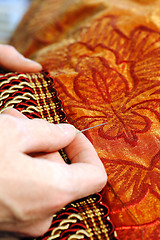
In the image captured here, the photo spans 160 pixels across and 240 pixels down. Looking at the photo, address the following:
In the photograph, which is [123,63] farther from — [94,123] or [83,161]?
[83,161]

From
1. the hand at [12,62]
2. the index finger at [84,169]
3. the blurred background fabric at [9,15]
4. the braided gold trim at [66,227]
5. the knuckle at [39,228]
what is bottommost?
the blurred background fabric at [9,15]

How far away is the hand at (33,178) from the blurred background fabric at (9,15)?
1.50 m

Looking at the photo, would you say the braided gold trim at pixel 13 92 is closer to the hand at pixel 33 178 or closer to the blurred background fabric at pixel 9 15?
the hand at pixel 33 178

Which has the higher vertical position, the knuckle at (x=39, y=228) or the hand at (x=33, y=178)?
the hand at (x=33, y=178)

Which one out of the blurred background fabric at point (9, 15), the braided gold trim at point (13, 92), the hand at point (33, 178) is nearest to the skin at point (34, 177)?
the hand at point (33, 178)

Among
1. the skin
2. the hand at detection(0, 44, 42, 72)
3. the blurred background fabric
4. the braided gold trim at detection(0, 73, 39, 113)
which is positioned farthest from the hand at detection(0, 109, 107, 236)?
the blurred background fabric

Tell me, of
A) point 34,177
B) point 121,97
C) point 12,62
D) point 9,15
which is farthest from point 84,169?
point 9,15

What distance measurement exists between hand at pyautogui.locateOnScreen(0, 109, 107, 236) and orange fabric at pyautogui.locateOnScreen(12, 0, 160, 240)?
7 centimetres

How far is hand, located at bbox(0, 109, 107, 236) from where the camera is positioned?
34 centimetres

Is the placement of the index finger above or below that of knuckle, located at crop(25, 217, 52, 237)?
above

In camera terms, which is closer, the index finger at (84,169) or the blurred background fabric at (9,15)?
the index finger at (84,169)

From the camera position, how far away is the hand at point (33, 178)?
1.12 feet

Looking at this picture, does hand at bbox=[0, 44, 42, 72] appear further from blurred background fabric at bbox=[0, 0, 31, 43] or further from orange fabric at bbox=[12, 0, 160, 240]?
blurred background fabric at bbox=[0, 0, 31, 43]

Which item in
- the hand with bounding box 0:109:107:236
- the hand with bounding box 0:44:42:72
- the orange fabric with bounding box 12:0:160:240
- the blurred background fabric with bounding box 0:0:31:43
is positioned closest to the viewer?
the hand with bounding box 0:109:107:236
